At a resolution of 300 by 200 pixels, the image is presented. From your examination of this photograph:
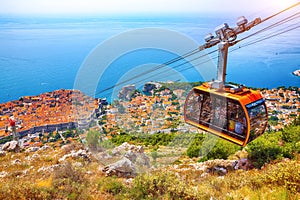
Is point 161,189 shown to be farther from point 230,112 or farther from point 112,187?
point 230,112

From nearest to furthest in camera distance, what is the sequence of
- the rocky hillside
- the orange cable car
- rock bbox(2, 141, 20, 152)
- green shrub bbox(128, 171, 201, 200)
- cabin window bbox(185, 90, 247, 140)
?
the rocky hillside
green shrub bbox(128, 171, 201, 200)
the orange cable car
cabin window bbox(185, 90, 247, 140)
rock bbox(2, 141, 20, 152)

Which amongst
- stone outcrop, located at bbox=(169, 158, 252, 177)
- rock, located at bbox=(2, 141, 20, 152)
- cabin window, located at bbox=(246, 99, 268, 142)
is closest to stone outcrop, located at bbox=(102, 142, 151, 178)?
stone outcrop, located at bbox=(169, 158, 252, 177)

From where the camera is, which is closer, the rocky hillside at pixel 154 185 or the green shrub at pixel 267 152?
the rocky hillside at pixel 154 185

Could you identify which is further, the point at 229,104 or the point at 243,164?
the point at 243,164

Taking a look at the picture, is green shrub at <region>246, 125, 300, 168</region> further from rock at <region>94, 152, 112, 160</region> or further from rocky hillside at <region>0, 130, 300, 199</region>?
rock at <region>94, 152, 112, 160</region>

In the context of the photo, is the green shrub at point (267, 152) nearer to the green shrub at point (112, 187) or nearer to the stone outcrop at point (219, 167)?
the stone outcrop at point (219, 167)

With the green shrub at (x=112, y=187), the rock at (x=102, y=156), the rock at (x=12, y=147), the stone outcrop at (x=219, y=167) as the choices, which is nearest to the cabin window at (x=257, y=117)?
the stone outcrop at (x=219, y=167)

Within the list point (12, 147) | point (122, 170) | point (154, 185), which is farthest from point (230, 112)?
point (12, 147)

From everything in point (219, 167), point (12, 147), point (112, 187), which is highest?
point (112, 187)
